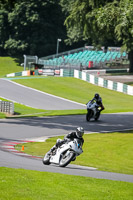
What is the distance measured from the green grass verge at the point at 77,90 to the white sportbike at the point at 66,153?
25196 mm

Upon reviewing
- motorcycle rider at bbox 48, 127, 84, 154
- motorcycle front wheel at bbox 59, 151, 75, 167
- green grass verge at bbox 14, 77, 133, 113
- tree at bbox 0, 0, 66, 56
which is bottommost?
green grass verge at bbox 14, 77, 133, 113

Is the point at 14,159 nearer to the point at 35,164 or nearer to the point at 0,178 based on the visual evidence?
the point at 35,164

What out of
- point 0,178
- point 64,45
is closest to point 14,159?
point 0,178

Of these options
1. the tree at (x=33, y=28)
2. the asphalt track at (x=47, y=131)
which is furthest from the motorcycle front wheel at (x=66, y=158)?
the tree at (x=33, y=28)

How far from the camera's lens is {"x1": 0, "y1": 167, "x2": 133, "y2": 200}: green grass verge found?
9.31m

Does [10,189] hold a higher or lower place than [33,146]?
higher

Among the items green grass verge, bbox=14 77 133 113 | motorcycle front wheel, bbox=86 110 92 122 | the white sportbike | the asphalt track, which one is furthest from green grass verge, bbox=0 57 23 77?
the white sportbike

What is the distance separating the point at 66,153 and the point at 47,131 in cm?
954

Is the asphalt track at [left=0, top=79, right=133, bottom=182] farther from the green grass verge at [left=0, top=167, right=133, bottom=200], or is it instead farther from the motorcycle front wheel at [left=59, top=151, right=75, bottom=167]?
the green grass verge at [left=0, top=167, right=133, bottom=200]

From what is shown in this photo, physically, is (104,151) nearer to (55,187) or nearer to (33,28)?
(55,187)

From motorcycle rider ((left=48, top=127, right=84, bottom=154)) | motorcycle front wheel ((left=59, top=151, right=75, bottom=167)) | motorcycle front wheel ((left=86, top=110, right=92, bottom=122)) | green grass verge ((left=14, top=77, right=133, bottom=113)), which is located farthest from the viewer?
green grass verge ((left=14, top=77, right=133, bottom=113))

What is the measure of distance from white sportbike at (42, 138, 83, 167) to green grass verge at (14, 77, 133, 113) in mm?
25196

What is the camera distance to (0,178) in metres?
10.7

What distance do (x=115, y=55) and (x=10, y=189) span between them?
6428 centimetres
